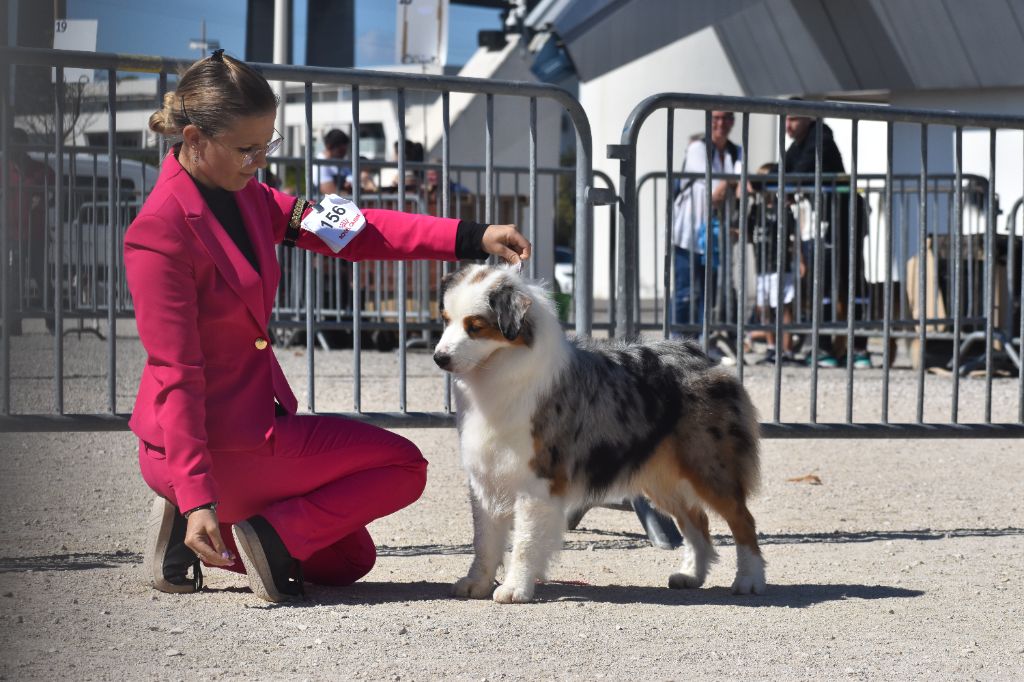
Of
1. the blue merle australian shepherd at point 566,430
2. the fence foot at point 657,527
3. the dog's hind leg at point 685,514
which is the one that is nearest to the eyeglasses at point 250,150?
the blue merle australian shepherd at point 566,430

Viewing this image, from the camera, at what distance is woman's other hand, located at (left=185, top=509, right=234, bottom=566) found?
345 cm

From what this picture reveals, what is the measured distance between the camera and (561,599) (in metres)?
4.14

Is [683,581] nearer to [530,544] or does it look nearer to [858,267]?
[530,544]

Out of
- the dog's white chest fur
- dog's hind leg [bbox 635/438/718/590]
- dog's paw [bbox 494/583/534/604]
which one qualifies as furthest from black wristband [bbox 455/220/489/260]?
dog's paw [bbox 494/583/534/604]

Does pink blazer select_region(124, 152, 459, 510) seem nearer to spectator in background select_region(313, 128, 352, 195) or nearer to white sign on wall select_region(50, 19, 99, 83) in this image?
white sign on wall select_region(50, 19, 99, 83)

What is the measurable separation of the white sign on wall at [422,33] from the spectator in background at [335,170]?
1.69 meters

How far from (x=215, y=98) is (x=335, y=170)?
877 centimetres

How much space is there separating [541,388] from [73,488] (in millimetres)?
Result: 2791

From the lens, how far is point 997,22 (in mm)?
13070

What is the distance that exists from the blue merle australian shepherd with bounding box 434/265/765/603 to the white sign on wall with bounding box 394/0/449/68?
9822 millimetres

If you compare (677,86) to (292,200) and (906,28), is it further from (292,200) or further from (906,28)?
(292,200)

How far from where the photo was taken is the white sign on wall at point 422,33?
45.0ft

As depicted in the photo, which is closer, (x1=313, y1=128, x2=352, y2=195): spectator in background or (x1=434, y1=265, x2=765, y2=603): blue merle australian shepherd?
(x1=434, y1=265, x2=765, y2=603): blue merle australian shepherd

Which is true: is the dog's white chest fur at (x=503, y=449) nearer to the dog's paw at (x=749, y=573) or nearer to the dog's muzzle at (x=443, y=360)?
the dog's muzzle at (x=443, y=360)
